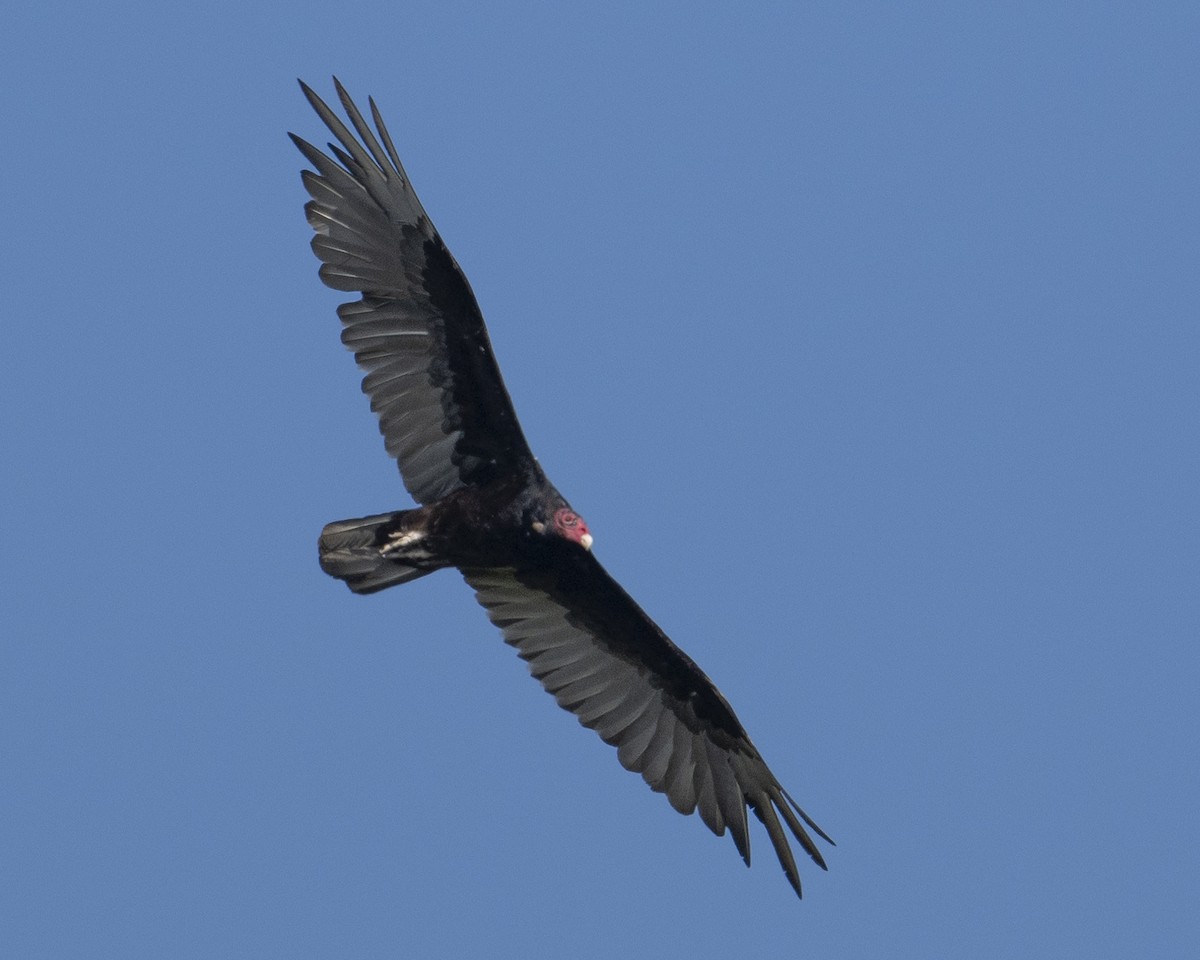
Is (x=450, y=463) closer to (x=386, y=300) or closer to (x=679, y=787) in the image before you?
(x=386, y=300)

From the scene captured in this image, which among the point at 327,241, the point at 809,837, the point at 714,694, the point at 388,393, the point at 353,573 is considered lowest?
the point at 809,837

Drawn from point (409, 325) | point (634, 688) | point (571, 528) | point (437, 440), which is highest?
point (409, 325)

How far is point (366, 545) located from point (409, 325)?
1.17m

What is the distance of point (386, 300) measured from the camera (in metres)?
10.2

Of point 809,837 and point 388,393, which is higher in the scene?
point 388,393

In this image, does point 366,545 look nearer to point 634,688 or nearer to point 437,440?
point 437,440

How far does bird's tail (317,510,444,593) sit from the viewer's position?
397 inches

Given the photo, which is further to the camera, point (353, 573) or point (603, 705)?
point (603, 705)

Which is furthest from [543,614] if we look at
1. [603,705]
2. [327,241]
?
[327,241]

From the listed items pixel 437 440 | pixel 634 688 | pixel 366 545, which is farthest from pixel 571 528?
pixel 634 688

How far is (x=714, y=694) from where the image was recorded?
10688mm

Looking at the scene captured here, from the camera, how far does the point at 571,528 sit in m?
10.0

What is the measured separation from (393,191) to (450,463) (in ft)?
4.72

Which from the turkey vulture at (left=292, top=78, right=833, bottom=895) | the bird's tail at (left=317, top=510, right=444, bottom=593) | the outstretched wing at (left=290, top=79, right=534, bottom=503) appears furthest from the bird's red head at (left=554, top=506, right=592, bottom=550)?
the bird's tail at (left=317, top=510, right=444, bottom=593)
